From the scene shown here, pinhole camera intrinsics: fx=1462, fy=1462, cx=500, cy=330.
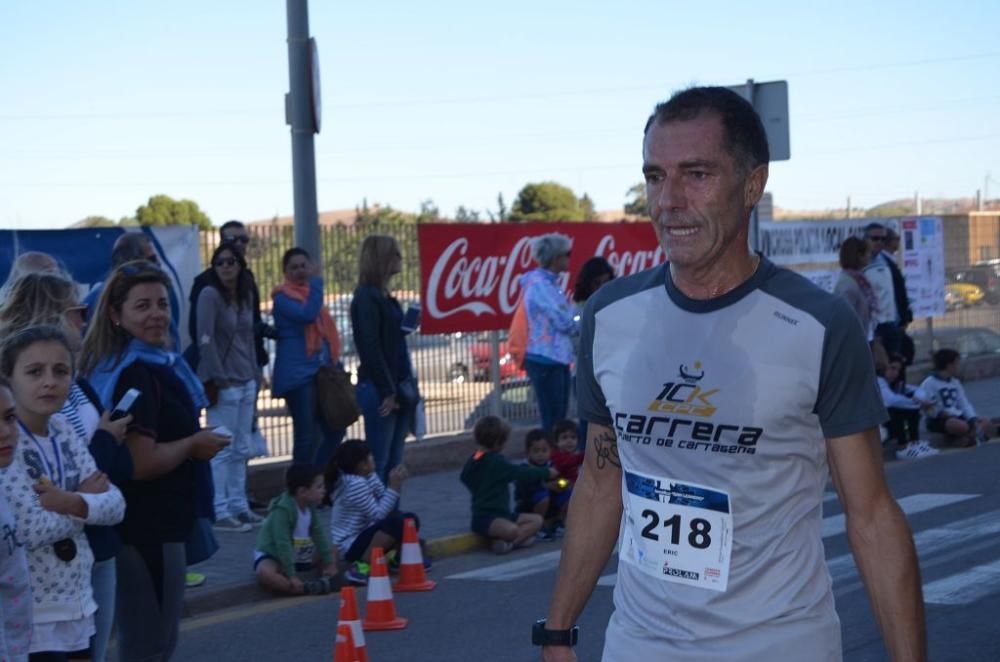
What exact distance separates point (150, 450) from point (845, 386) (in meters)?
3.05

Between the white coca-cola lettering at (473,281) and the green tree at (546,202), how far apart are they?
141 ft

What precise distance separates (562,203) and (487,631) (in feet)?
171

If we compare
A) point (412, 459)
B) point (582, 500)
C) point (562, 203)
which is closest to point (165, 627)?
point (582, 500)

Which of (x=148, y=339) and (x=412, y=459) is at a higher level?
(x=148, y=339)

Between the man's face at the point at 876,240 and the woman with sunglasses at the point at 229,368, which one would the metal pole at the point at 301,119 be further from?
the man's face at the point at 876,240

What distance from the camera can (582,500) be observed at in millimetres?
3475

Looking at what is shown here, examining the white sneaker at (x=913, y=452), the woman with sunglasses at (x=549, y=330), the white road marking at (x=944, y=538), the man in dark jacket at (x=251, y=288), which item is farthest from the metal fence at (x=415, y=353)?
the white road marking at (x=944, y=538)

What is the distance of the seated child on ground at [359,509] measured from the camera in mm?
9148

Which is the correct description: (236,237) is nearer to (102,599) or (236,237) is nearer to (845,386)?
(102,599)

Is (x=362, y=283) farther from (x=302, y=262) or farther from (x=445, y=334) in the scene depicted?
(x=445, y=334)

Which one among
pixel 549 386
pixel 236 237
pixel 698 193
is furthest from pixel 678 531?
pixel 549 386

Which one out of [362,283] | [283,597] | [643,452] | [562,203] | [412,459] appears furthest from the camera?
[562,203]

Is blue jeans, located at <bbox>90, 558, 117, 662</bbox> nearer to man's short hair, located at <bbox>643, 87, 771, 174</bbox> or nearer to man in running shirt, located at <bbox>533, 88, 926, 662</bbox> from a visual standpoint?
man in running shirt, located at <bbox>533, 88, 926, 662</bbox>

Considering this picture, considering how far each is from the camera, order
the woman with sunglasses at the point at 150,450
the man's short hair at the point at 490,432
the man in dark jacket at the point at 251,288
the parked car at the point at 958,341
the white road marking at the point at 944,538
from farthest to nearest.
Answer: the parked car at the point at 958,341 < the man in dark jacket at the point at 251,288 < the man's short hair at the point at 490,432 < the white road marking at the point at 944,538 < the woman with sunglasses at the point at 150,450
